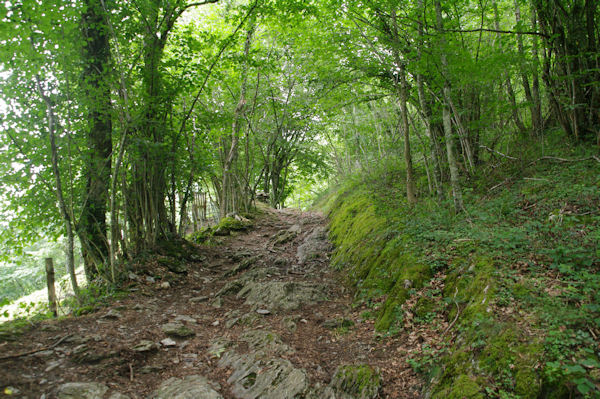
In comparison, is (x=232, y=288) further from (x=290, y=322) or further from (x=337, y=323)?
(x=337, y=323)

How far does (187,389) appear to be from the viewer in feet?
9.72

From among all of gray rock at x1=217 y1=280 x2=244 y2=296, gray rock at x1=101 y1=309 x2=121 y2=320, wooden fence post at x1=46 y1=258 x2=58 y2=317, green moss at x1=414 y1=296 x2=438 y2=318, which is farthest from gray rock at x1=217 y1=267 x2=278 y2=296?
green moss at x1=414 y1=296 x2=438 y2=318

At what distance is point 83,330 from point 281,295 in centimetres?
273

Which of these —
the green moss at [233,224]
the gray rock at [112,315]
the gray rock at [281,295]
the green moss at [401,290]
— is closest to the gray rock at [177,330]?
the gray rock at [112,315]

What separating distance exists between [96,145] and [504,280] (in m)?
6.82

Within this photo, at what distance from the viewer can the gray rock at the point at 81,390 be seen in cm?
264

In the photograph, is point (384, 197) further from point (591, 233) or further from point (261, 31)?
point (261, 31)

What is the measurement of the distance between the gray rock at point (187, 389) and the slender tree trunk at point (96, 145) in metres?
3.30

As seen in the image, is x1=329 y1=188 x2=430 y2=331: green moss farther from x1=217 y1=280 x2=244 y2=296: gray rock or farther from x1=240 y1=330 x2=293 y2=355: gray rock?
x1=217 y1=280 x2=244 y2=296: gray rock

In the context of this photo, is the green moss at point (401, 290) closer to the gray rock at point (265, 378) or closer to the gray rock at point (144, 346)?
the gray rock at point (265, 378)

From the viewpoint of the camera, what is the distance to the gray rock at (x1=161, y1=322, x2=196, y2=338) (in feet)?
13.5

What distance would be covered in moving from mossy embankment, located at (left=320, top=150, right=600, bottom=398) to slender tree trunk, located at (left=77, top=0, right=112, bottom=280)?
15.5 ft

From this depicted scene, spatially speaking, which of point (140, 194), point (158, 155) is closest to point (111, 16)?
point (158, 155)

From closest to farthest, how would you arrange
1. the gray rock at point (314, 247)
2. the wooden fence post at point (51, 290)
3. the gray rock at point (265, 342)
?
the gray rock at point (265, 342)
the wooden fence post at point (51, 290)
the gray rock at point (314, 247)
